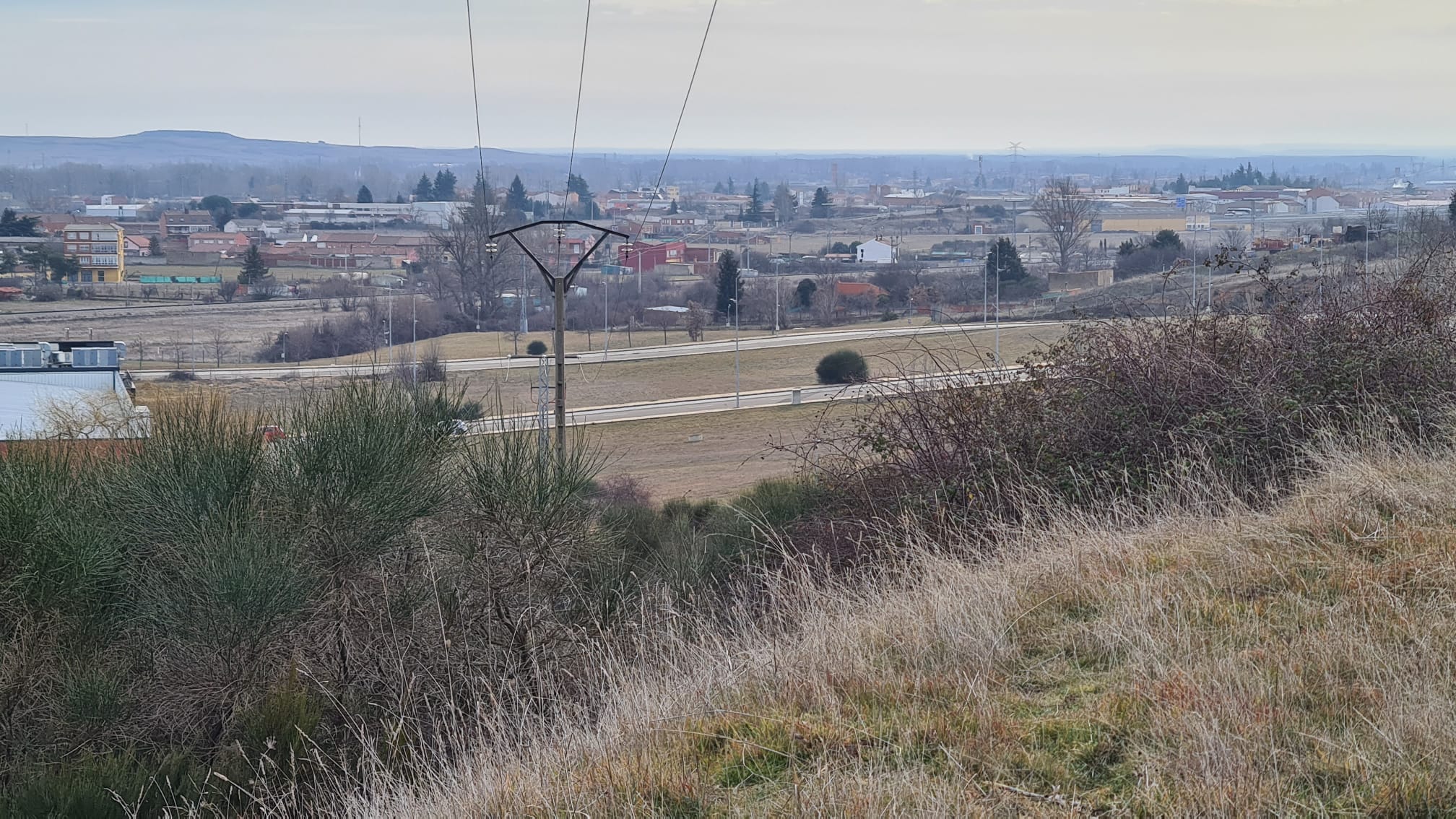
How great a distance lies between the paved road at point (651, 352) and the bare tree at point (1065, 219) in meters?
20.7

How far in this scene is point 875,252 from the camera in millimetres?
98375

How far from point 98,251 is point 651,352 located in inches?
2117

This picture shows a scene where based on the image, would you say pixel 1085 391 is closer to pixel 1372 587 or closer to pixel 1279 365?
pixel 1279 365

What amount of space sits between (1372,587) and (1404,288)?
6.72 meters

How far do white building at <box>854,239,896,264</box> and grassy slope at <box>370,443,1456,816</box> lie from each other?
3551 inches

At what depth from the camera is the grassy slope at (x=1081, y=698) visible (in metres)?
3.36

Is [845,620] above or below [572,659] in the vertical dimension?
above

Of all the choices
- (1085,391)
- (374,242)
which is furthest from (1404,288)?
(374,242)

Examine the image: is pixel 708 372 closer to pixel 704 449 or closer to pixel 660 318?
pixel 704 449

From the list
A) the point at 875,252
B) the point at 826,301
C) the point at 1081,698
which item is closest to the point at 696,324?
the point at 826,301

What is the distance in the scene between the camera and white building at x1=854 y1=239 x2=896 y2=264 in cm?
9600

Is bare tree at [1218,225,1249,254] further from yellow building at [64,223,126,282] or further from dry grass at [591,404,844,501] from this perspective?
yellow building at [64,223,126,282]

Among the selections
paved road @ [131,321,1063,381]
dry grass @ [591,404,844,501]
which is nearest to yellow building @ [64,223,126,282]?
paved road @ [131,321,1063,381]

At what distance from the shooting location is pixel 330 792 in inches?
216
